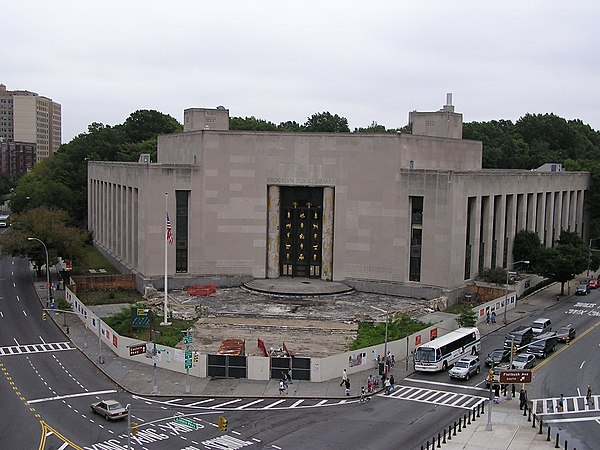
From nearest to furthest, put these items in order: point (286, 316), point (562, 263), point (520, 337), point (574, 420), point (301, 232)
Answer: point (574, 420) → point (520, 337) → point (286, 316) → point (562, 263) → point (301, 232)

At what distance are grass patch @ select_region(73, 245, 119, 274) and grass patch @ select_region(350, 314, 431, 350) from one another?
136ft

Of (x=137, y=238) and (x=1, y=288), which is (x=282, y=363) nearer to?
(x=137, y=238)

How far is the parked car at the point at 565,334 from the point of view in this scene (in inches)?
2500

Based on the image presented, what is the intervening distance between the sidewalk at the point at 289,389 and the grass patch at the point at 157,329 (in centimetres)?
222

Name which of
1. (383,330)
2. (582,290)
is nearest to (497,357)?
(383,330)

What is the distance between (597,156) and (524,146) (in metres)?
15.4

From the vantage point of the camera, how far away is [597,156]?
504 feet

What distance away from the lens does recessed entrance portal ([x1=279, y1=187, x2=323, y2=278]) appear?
282 feet

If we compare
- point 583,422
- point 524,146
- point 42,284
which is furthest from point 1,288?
point 524,146

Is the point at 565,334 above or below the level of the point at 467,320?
below

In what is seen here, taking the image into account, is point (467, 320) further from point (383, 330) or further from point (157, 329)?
point (157, 329)

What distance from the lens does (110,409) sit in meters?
43.9

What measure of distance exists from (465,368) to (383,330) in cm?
1118

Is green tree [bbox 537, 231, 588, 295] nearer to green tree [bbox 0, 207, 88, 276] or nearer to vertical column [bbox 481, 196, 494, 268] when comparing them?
vertical column [bbox 481, 196, 494, 268]
